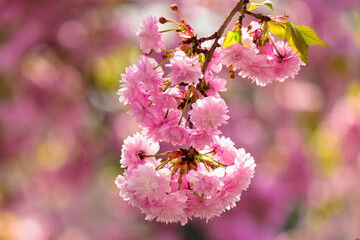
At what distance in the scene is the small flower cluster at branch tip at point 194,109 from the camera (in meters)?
0.71

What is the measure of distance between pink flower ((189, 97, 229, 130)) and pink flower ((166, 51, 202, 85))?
27 millimetres

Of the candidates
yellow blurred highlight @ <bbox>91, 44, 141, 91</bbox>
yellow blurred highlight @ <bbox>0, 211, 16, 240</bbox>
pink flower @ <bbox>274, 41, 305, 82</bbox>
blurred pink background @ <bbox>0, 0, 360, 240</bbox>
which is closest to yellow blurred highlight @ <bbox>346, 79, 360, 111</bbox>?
blurred pink background @ <bbox>0, 0, 360, 240</bbox>

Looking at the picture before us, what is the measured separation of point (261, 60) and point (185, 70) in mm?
107

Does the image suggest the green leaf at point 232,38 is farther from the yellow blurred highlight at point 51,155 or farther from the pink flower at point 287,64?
the yellow blurred highlight at point 51,155

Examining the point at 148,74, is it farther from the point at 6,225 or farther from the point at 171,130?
the point at 6,225

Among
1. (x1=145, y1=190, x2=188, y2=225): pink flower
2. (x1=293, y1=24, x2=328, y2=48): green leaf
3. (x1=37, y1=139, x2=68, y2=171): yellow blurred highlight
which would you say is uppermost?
(x1=37, y1=139, x2=68, y2=171): yellow blurred highlight

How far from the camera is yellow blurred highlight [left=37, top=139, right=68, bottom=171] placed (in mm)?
4082

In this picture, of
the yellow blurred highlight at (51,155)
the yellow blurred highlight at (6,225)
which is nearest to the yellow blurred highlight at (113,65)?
the yellow blurred highlight at (51,155)

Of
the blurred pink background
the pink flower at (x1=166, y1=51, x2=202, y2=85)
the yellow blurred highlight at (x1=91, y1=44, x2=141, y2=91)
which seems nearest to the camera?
the pink flower at (x1=166, y1=51, x2=202, y2=85)

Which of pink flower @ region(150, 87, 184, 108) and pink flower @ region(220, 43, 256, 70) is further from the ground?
pink flower @ region(220, 43, 256, 70)

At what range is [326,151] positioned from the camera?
15.4ft

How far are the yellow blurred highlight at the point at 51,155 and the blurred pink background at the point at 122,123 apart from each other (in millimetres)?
22

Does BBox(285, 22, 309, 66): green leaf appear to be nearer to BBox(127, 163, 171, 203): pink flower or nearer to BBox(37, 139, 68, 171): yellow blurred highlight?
BBox(127, 163, 171, 203): pink flower

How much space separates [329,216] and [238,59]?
382 cm
